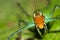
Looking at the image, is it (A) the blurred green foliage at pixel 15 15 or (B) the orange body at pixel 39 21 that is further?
(A) the blurred green foliage at pixel 15 15

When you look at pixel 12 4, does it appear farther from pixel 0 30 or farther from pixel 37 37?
pixel 37 37

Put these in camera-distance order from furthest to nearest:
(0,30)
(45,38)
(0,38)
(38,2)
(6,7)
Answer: (6,7)
(38,2)
(0,30)
(0,38)
(45,38)

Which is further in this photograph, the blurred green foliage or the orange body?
the blurred green foliage

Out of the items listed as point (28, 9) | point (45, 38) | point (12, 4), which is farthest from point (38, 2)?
point (45, 38)

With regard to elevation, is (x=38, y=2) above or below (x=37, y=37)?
above

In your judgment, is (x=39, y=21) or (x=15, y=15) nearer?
(x=39, y=21)

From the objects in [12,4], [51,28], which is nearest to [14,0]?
[12,4]

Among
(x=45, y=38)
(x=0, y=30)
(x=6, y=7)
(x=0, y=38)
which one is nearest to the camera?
(x=45, y=38)

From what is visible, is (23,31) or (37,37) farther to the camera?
(23,31)
